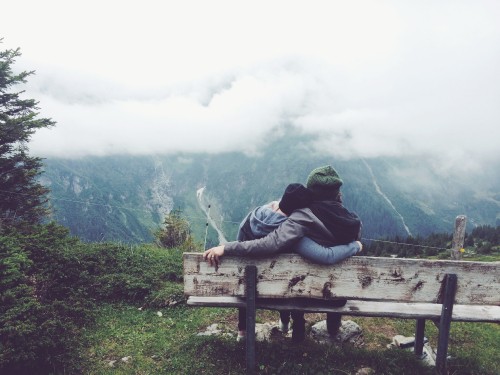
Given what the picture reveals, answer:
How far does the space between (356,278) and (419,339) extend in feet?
6.89

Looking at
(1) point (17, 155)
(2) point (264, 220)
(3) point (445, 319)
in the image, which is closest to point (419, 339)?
(3) point (445, 319)

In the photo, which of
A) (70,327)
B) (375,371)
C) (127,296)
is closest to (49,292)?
(70,327)

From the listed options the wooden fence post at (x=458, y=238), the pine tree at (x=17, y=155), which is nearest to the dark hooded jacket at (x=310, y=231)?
the wooden fence post at (x=458, y=238)

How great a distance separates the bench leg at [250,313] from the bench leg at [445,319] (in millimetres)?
2566

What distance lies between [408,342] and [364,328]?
3.65 feet

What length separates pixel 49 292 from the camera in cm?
662

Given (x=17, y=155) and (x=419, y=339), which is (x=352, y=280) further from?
(x=17, y=155)

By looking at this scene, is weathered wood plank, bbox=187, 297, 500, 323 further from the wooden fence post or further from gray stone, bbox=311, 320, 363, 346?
the wooden fence post

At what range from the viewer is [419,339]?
19.1 ft

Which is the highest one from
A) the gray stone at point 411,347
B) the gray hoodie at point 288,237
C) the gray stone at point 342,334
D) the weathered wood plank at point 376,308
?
the gray hoodie at point 288,237

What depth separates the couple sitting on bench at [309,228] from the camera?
183 inches

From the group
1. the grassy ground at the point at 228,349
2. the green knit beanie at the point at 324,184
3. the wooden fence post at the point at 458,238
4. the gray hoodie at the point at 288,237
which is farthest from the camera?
the wooden fence post at the point at 458,238

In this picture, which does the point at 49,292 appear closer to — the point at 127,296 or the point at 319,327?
the point at 127,296

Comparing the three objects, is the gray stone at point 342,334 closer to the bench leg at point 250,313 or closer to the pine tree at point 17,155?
the bench leg at point 250,313
